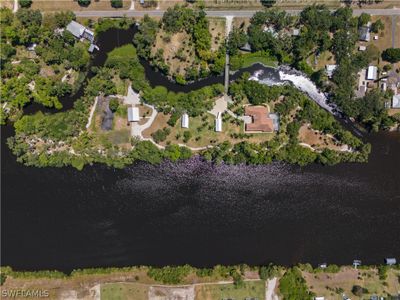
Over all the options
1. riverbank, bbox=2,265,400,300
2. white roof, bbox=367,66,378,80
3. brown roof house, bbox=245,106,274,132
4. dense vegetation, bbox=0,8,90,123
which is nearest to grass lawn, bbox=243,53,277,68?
A: brown roof house, bbox=245,106,274,132

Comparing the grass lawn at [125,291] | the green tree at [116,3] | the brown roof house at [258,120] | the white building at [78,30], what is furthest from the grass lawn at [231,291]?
the green tree at [116,3]

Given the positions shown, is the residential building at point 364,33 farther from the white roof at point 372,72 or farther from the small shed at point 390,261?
the small shed at point 390,261

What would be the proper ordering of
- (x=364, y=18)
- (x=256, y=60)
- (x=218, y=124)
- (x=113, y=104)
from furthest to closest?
(x=256, y=60) < (x=113, y=104) < (x=218, y=124) < (x=364, y=18)

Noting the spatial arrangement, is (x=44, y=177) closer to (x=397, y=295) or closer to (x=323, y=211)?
(x=323, y=211)

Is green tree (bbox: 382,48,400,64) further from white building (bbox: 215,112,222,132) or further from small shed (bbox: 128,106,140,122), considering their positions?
small shed (bbox: 128,106,140,122)

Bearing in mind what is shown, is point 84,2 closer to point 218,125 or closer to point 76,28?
point 76,28

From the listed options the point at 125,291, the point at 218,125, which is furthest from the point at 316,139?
the point at 125,291

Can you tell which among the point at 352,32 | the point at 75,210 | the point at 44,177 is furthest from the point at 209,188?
the point at 352,32

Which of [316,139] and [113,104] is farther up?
[113,104]

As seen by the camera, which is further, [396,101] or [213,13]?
[213,13]
